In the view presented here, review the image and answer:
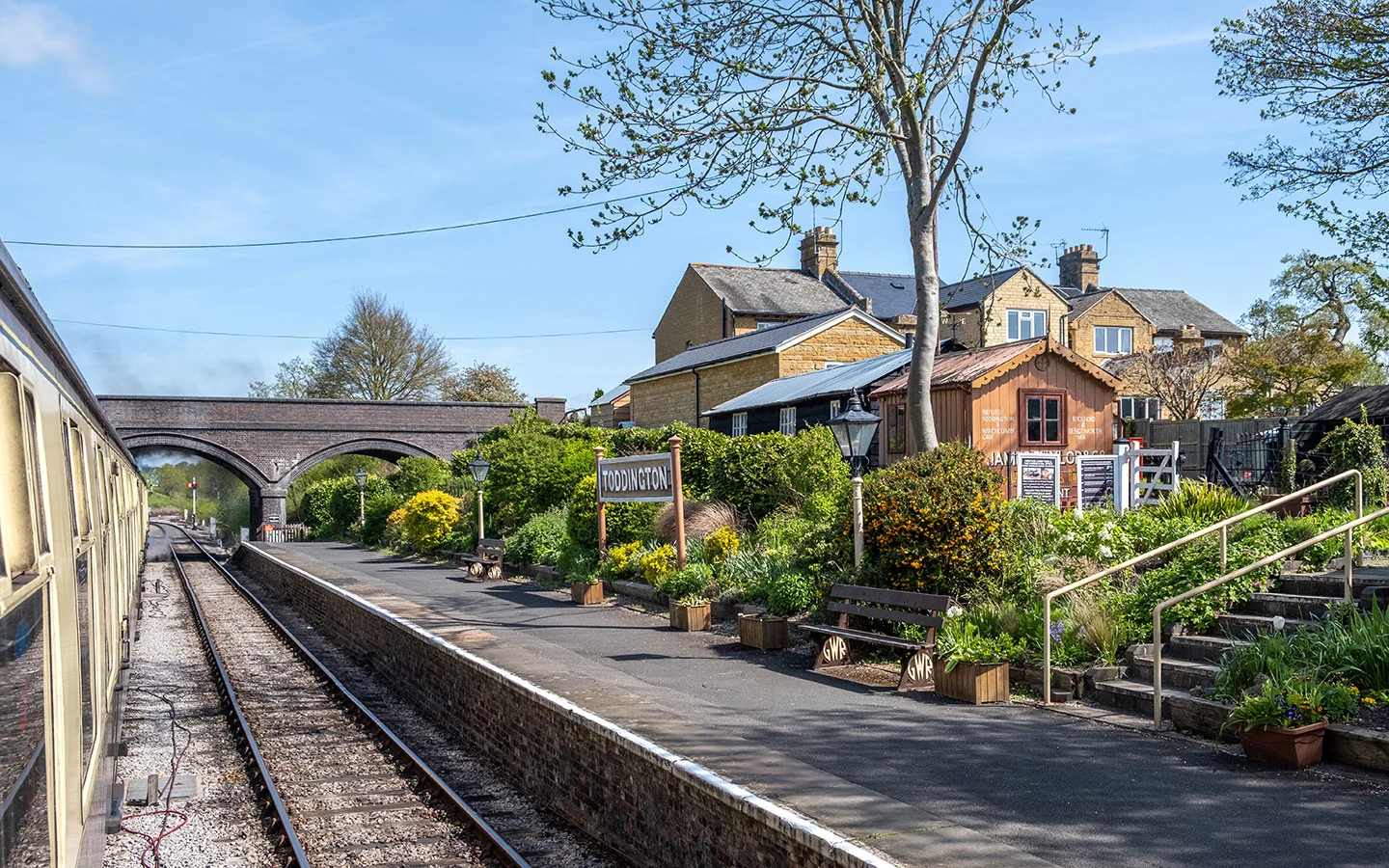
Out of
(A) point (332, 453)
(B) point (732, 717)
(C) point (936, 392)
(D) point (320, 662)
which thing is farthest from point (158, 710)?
(A) point (332, 453)

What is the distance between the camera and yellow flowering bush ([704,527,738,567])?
1638cm

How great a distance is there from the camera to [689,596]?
608 inches

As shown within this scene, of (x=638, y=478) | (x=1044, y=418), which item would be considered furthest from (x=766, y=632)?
(x=1044, y=418)

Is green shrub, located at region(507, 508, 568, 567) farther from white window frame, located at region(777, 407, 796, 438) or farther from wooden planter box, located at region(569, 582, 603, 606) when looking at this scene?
white window frame, located at region(777, 407, 796, 438)

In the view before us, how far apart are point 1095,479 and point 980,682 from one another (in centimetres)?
1178

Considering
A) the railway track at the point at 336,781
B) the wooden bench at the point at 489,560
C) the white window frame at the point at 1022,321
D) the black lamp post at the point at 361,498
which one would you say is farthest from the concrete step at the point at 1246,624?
the white window frame at the point at 1022,321

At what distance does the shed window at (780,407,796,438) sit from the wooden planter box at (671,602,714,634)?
17.6m

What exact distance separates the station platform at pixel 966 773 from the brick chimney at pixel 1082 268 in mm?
49957

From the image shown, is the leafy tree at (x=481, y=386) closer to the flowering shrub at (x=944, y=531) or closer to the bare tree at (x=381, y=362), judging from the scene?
the bare tree at (x=381, y=362)

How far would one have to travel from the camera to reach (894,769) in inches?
295

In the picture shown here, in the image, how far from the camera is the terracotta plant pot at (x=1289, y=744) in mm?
7145

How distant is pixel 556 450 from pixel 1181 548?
719 inches

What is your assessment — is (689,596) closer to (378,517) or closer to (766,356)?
(766,356)

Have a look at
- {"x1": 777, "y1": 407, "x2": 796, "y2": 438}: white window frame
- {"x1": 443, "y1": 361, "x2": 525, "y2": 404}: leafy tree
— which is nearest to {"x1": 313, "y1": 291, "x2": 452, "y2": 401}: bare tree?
{"x1": 443, "y1": 361, "x2": 525, "y2": 404}: leafy tree
